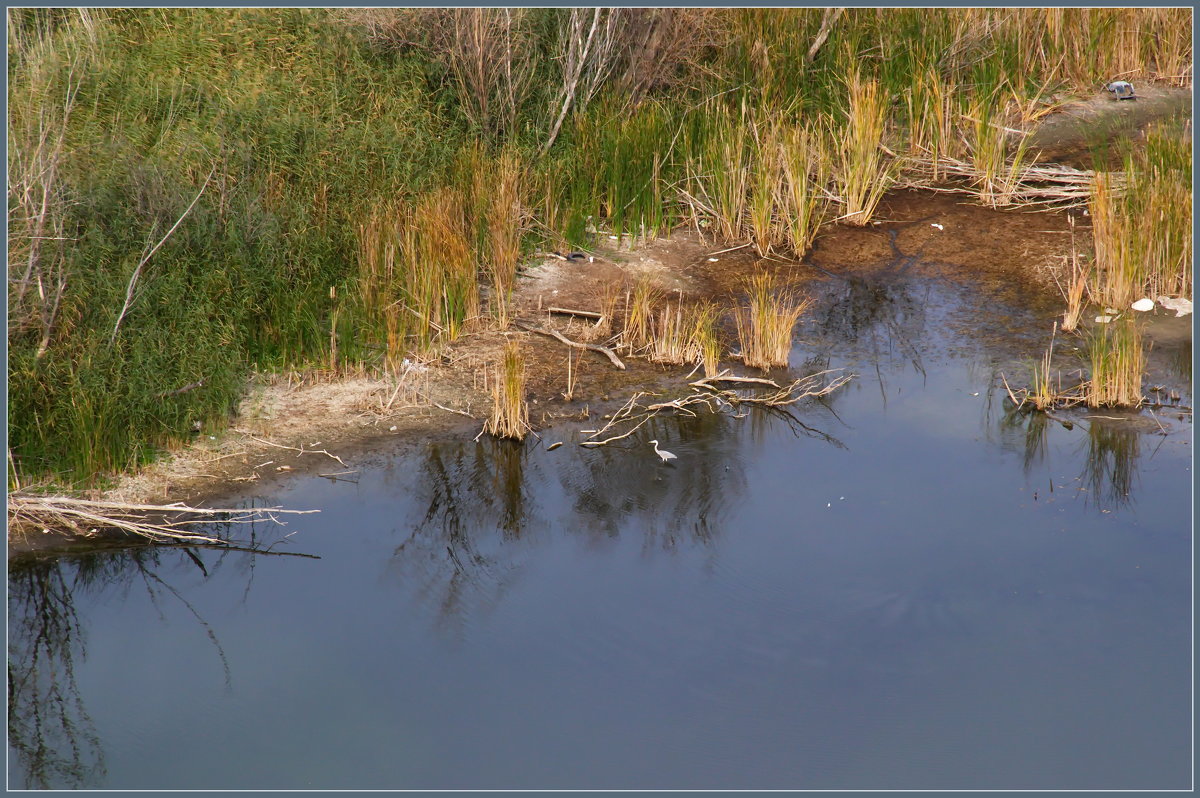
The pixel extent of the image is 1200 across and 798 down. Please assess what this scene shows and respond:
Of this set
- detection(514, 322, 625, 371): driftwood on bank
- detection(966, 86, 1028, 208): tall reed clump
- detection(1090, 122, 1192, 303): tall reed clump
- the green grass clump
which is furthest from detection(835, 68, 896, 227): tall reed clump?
detection(514, 322, 625, 371): driftwood on bank

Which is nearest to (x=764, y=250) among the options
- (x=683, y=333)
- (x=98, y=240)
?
(x=683, y=333)

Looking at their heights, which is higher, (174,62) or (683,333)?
(174,62)

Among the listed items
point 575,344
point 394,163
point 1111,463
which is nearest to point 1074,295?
point 1111,463

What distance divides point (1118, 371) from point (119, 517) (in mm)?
5554

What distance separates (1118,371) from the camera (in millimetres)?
6832

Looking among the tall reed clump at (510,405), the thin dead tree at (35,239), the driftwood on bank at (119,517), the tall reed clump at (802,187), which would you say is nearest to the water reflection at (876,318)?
the tall reed clump at (802,187)

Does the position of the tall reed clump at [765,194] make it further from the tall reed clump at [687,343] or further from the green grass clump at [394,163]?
the tall reed clump at [687,343]

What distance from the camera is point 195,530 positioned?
5.99m

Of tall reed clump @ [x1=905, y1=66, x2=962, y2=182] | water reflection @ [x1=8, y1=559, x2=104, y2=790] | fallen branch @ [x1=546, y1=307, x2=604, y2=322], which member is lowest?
water reflection @ [x1=8, y1=559, x2=104, y2=790]

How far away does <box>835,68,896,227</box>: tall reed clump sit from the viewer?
31.2ft

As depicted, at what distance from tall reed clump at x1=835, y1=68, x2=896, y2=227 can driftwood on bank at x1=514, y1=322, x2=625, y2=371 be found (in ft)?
9.90

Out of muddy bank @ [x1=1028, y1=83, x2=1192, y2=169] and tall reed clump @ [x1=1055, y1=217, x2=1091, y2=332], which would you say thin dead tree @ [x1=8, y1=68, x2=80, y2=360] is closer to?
tall reed clump @ [x1=1055, y1=217, x2=1091, y2=332]

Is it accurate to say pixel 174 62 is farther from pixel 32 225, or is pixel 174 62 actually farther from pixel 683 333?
pixel 683 333

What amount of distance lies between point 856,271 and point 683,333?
6.48 ft
